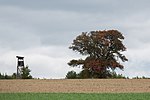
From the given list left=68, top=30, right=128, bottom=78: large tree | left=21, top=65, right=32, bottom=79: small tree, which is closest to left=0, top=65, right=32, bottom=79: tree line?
left=21, top=65, right=32, bottom=79: small tree

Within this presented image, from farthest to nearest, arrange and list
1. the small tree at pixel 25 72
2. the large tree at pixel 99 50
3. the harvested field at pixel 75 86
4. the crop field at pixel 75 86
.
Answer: the large tree at pixel 99 50 < the small tree at pixel 25 72 < the harvested field at pixel 75 86 < the crop field at pixel 75 86

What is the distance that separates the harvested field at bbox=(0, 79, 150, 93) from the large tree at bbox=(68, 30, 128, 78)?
19587 mm

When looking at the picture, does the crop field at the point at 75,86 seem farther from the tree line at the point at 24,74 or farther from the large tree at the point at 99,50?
the large tree at the point at 99,50

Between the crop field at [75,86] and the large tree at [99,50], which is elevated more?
the large tree at [99,50]

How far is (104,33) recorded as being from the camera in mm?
82062

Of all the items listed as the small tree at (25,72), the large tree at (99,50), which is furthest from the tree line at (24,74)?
the large tree at (99,50)

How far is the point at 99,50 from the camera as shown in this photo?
79938mm

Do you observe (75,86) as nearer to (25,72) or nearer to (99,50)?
(25,72)

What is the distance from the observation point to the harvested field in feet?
163

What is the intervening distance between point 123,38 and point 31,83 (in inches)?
1077

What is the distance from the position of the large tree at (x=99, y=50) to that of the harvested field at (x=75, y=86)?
1959 centimetres

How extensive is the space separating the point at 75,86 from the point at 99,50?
27034mm

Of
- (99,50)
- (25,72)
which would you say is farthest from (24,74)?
(99,50)

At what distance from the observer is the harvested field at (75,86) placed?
163 ft
